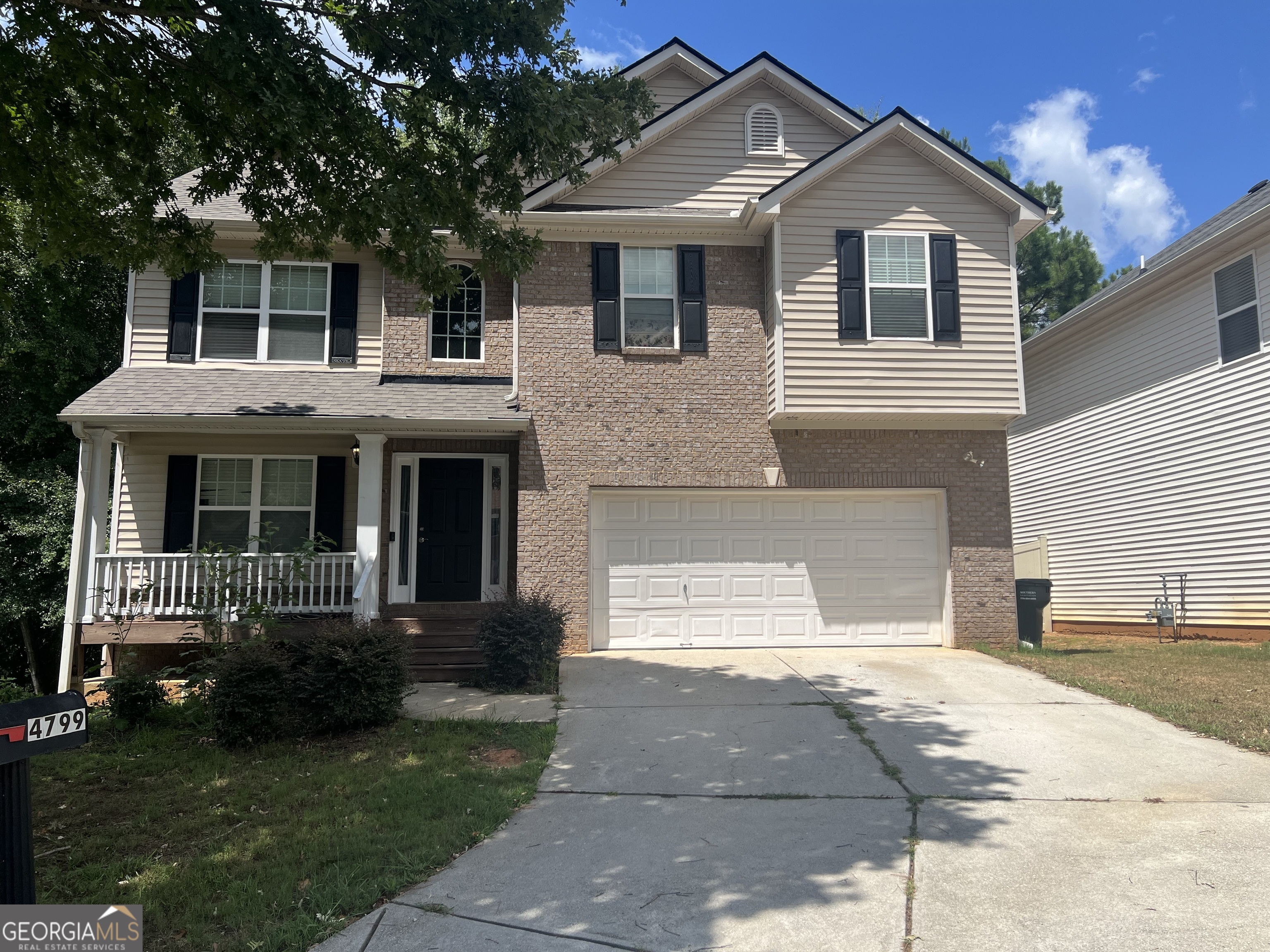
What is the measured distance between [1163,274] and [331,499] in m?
14.3

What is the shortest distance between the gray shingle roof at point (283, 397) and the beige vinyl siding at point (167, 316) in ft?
0.80

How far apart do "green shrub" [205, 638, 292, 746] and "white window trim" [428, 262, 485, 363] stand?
18.9ft

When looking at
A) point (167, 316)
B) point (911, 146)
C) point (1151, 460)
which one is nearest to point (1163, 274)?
point (1151, 460)

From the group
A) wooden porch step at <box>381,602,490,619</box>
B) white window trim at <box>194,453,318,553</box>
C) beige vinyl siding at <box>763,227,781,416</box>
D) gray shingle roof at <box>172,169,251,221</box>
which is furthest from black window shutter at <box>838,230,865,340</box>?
gray shingle roof at <box>172,169,251,221</box>

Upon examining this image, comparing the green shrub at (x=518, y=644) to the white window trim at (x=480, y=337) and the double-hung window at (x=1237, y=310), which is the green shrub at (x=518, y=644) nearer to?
the white window trim at (x=480, y=337)

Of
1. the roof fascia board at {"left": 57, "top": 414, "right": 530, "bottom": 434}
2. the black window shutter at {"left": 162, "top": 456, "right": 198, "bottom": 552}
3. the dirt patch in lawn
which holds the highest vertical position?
the roof fascia board at {"left": 57, "top": 414, "right": 530, "bottom": 434}

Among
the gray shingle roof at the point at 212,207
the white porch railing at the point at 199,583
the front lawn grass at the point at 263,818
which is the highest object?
the gray shingle roof at the point at 212,207

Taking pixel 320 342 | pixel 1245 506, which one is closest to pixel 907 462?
pixel 1245 506

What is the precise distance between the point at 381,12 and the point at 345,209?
5.97 feet

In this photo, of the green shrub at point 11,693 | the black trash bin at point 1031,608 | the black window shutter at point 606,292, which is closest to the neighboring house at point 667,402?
the black window shutter at point 606,292

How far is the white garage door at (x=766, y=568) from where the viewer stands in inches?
459

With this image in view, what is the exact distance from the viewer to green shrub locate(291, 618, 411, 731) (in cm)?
750

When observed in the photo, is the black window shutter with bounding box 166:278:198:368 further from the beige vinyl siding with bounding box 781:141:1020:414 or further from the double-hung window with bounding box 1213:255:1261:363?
the double-hung window with bounding box 1213:255:1261:363

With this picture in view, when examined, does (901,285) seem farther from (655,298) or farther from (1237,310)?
(1237,310)
